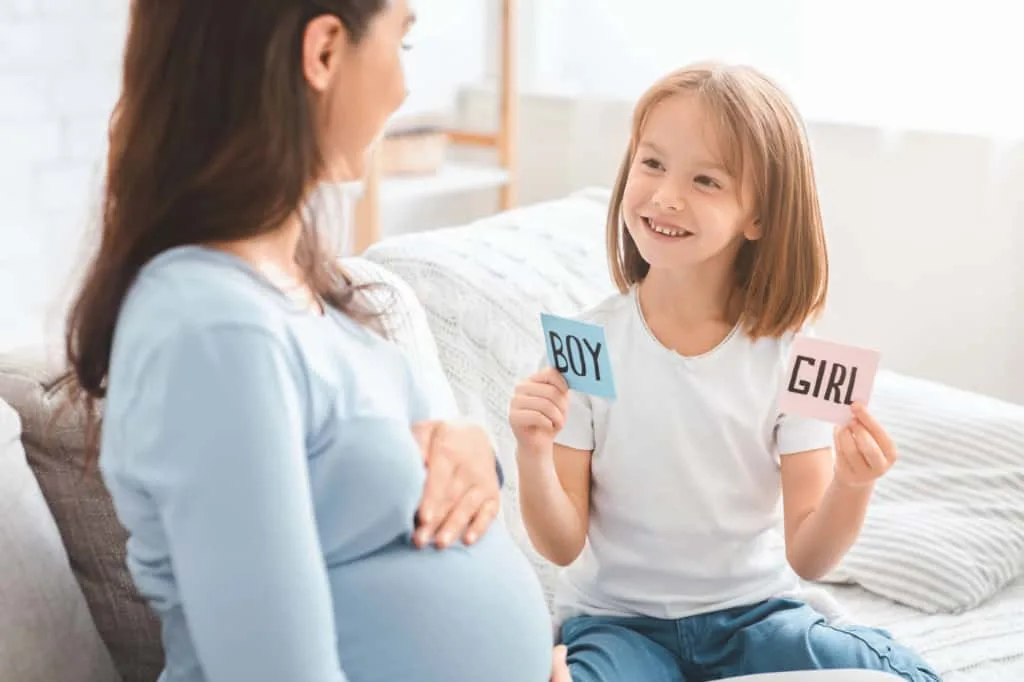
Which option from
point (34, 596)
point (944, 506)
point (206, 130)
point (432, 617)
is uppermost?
point (206, 130)

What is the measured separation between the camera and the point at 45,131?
3.07 meters

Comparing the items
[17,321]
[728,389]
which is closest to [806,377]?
[728,389]

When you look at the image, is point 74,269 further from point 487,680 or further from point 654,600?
point 654,600

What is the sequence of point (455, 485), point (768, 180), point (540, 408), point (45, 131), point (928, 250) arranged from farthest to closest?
point (45, 131) → point (928, 250) → point (768, 180) → point (540, 408) → point (455, 485)

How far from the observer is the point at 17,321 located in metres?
3.12

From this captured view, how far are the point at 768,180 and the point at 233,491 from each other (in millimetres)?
813

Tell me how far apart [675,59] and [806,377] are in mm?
2102

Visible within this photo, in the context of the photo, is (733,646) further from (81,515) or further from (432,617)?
(81,515)

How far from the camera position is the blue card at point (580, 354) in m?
1.33

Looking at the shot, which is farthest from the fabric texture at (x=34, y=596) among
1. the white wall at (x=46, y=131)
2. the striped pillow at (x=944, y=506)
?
the white wall at (x=46, y=131)

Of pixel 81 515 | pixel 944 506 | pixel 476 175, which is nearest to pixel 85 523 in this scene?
pixel 81 515

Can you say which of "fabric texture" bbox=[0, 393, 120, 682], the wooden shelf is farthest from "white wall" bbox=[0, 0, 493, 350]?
"fabric texture" bbox=[0, 393, 120, 682]

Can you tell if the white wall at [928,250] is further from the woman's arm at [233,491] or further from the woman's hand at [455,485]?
the woman's arm at [233,491]

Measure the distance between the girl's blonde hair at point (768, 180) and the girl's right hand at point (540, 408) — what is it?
0.91 ft
